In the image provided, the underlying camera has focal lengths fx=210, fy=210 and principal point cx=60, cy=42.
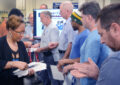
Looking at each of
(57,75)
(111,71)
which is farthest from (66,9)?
(111,71)

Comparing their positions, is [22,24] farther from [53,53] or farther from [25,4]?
[25,4]

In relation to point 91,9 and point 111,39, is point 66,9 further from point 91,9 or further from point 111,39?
point 111,39

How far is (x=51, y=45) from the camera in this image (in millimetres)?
3824

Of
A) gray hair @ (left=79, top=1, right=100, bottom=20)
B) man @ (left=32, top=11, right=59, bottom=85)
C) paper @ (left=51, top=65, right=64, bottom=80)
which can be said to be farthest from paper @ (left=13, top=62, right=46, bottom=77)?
man @ (left=32, top=11, right=59, bottom=85)

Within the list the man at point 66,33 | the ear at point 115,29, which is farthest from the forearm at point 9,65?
the man at point 66,33

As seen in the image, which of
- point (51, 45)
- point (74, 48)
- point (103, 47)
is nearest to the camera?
point (103, 47)

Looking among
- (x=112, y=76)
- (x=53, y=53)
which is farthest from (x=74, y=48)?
(x=53, y=53)

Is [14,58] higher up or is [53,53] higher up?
[14,58]

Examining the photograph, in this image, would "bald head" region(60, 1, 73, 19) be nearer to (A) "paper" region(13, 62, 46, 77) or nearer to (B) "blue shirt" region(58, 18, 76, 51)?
(B) "blue shirt" region(58, 18, 76, 51)

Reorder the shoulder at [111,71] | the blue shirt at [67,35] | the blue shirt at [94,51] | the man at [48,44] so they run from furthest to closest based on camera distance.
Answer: the man at [48,44] < the blue shirt at [67,35] < the blue shirt at [94,51] < the shoulder at [111,71]

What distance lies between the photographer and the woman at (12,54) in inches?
79.9

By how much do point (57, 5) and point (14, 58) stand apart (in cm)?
425

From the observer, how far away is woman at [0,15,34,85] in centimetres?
203

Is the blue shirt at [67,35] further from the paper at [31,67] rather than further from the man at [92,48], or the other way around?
the man at [92,48]
